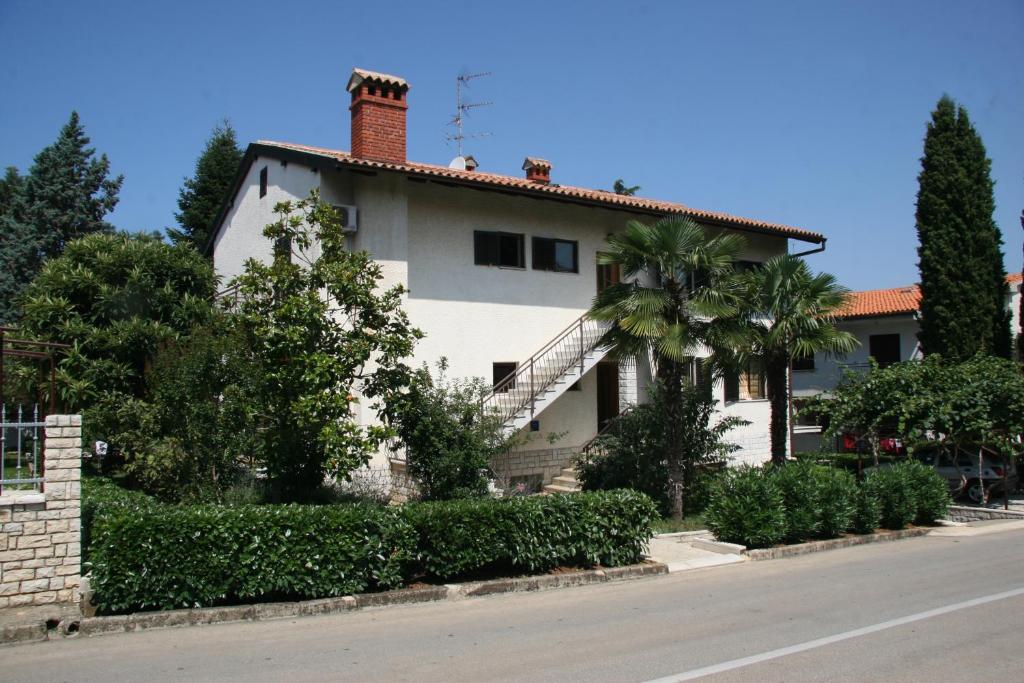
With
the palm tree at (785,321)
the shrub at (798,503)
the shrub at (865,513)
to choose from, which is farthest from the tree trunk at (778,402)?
the shrub at (798,503)

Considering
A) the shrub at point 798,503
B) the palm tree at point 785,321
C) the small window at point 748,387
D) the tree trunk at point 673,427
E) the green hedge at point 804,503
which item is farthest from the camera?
the small window at point 748,387

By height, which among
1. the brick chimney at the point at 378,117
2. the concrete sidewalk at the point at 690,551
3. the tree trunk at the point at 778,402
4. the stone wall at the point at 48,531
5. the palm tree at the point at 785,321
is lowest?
the concrete sidewalk at the point at 690,551

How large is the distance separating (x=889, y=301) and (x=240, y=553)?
1198 inches

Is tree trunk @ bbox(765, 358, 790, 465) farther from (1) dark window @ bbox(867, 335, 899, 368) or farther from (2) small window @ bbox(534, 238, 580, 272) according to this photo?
(1) dark window @ bbox(867, 335, 899, 368)

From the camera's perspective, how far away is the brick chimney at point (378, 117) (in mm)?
16672

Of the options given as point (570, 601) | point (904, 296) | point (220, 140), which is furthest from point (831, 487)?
point (220, 140)

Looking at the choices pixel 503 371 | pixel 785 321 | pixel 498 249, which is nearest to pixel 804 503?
pixel 785 321

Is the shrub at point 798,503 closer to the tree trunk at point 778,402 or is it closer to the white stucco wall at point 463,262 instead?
the tree trunk at point 778,402

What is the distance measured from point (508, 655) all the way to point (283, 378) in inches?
217

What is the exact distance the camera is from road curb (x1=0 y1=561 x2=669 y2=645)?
7.50m

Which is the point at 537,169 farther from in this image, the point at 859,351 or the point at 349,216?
the point at 859,351

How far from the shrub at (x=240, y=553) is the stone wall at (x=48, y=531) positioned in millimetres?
427

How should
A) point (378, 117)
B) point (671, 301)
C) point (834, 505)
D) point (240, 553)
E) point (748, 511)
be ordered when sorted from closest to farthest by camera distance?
point (240, 553)
point (748, 511)
point (834, 505)
point (671, 301)
point (378, 117)

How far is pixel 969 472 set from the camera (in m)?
19.9
